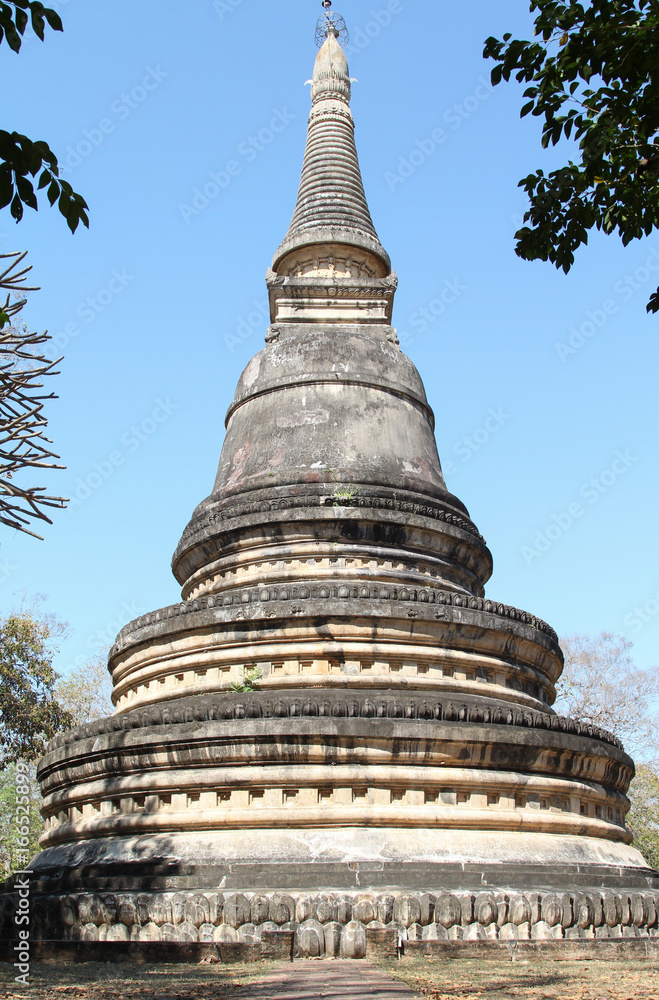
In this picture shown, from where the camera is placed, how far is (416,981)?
6391 millimetres

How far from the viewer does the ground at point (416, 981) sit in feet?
18.6

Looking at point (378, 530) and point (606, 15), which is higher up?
point (606, 15)

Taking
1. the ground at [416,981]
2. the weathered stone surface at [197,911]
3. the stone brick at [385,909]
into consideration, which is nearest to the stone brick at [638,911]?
the ground at [416,981]

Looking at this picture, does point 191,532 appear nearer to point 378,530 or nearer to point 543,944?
point 378,530

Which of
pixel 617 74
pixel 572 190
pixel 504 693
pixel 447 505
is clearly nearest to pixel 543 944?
pixel 504 693

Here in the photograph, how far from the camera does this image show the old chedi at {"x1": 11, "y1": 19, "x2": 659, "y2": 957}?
9.09 metres

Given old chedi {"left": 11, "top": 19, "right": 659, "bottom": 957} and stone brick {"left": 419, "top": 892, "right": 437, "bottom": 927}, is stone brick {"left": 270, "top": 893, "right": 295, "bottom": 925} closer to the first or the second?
old chedi {"left": 11, "top": 19, "right": 659, "bottom": 957}

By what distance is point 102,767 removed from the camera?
11867 mm

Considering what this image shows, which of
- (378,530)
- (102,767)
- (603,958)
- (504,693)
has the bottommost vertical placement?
(603,958)

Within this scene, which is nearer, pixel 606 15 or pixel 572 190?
pixel 606 15

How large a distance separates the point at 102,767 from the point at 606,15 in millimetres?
10208

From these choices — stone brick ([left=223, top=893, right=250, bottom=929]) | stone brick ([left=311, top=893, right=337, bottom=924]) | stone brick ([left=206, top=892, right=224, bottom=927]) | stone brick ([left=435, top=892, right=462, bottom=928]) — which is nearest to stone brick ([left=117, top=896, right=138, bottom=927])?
stone brick ([left=206, top=892, right=224, bottom=927])

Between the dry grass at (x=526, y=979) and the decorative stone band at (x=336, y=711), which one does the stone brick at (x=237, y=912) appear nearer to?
the dry grass at (x=526, y=979)

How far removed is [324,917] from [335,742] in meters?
2.52
